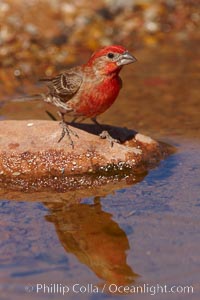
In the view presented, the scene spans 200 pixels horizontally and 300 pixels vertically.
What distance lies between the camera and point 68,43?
10.9 metres

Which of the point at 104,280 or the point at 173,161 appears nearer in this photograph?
the point at 104,280

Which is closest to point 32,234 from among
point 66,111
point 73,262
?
point 73,262

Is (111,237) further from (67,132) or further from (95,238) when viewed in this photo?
(67,132)

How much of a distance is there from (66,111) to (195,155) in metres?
1.22

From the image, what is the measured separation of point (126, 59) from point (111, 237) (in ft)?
5.73

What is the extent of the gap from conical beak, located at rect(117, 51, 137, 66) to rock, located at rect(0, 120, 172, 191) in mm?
682

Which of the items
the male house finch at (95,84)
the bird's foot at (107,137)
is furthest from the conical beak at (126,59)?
the bird's foot at (107,137)

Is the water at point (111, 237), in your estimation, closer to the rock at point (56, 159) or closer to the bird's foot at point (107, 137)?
the rock at point (56, 159)

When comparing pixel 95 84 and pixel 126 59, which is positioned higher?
pixel 126 59

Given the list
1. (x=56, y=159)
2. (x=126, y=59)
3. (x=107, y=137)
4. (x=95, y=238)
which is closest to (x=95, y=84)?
(x=126, y=59)

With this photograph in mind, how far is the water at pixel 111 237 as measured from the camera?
4.31 m

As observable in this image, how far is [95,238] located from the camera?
4988 millimetres

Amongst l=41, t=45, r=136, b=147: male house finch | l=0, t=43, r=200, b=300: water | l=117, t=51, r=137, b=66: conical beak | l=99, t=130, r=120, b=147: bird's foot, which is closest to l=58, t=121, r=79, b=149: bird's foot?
l=41, t=45, r=136, b=147: male house finch

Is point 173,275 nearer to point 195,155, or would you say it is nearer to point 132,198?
point 132,198
